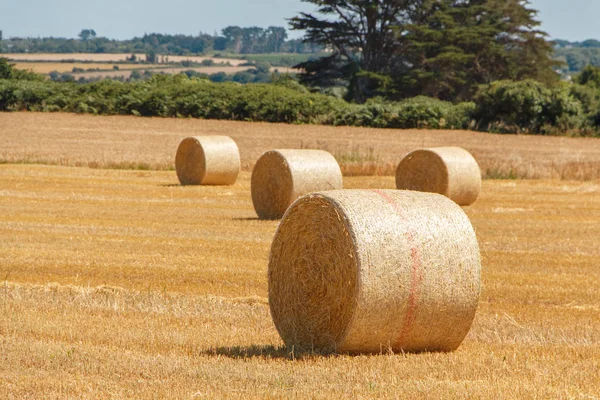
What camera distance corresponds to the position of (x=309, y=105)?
54.1 metres

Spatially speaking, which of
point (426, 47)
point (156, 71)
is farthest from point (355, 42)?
point (156, 71)

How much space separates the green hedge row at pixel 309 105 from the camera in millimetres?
48531

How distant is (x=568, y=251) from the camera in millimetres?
16000

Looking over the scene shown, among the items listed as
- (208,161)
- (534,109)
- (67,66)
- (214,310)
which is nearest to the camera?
(214,310)

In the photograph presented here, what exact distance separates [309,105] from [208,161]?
27.9 m

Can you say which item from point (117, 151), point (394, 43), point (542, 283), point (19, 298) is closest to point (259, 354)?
point (19, 298)

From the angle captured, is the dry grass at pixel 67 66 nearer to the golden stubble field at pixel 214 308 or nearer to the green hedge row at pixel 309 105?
the green hedge row at pixel 309 105

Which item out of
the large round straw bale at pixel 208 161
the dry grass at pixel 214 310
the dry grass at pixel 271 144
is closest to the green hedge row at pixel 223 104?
the dry grass at pixel 271 144

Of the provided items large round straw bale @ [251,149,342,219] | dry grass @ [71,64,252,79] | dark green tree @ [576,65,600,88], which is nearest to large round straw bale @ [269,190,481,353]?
large round straw bale @ [251,149,342,219]

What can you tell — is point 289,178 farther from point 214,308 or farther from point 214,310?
point 214,310

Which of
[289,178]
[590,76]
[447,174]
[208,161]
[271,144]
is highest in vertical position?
[289,178]

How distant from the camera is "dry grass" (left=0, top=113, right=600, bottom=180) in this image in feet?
103

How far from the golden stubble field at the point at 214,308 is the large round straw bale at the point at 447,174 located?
19.3 inches

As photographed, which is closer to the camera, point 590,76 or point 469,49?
point 469,49
